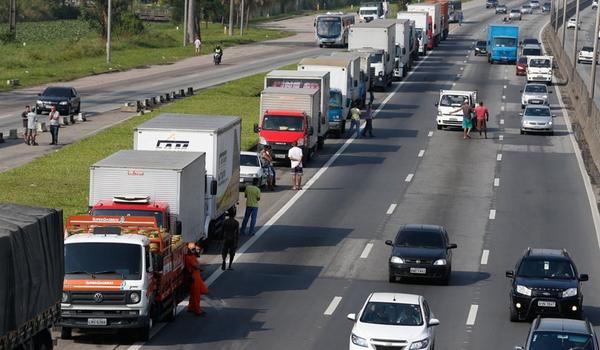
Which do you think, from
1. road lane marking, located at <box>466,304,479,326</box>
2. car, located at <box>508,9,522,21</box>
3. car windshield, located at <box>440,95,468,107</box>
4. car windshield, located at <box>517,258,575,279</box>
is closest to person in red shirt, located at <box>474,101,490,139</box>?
car windshield, located at <box>440,95,468,107</box>

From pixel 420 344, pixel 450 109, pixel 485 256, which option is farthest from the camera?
pixel 450 109

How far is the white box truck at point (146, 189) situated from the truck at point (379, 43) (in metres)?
52.8

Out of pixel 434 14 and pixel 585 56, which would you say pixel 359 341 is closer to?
pixel 434 14

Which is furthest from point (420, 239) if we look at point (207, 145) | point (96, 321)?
point (96, 321)

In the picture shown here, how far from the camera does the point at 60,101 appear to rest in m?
72.4

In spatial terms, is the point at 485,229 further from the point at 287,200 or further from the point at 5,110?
the point at 5,110

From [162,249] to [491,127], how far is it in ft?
148

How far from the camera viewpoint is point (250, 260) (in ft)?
128

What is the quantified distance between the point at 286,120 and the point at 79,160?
28.0 feet

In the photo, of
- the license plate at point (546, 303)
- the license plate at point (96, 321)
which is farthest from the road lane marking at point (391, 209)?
the license plate at point (96, 321)

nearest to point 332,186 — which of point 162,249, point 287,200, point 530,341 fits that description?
point 287,200

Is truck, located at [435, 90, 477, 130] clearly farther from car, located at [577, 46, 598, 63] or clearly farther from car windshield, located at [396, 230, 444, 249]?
car, located at [577, 46, 598, 63]

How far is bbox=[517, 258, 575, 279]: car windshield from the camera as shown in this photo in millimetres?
32031

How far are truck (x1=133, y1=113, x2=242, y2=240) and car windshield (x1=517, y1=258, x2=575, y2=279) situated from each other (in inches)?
379
